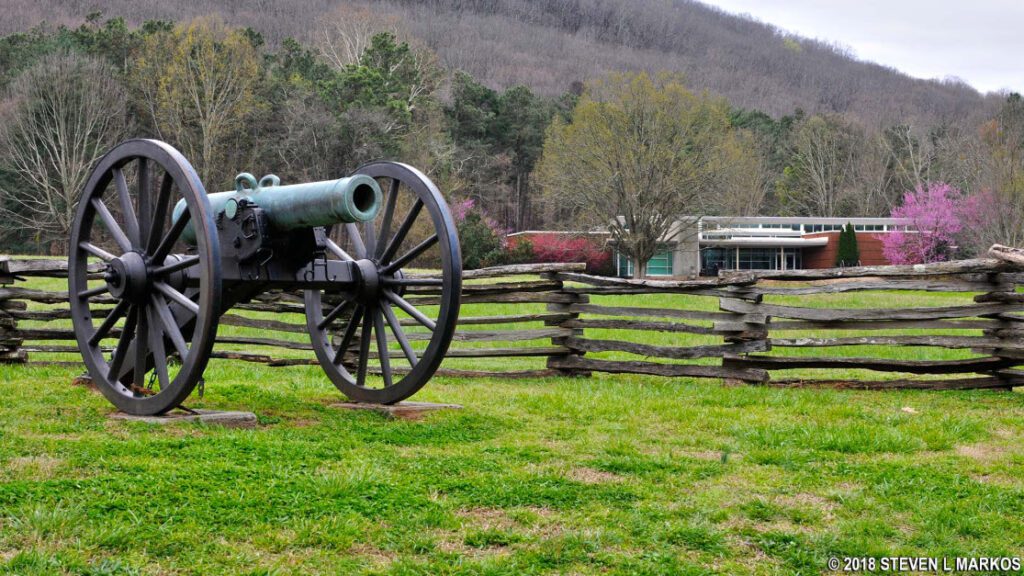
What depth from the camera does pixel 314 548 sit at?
4.07m

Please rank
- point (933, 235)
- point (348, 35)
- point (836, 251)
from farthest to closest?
point (348, 35) < point (836, 251) < point (933, 235)

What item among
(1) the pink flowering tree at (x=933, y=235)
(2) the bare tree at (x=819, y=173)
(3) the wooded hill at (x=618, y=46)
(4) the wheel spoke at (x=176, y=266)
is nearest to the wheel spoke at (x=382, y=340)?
(4) the wheel spoke at (x=176, y=266)

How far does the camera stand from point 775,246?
6138 centimetres

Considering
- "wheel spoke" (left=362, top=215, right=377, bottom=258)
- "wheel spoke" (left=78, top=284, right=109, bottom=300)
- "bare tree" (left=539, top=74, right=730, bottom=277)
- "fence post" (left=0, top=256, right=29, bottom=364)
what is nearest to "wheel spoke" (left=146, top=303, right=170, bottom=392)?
"wheel spoke" (left=78, top=284, right=109, bottom=300)

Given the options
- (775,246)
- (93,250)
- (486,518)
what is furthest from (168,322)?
(775,246)

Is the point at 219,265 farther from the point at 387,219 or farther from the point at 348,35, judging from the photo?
the point at 348,35

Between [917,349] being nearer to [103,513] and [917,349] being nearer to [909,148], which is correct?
[103,513]

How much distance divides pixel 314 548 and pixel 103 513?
40.2 inches

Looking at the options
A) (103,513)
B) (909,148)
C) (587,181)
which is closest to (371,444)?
(103,513)

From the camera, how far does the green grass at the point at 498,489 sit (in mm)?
4016

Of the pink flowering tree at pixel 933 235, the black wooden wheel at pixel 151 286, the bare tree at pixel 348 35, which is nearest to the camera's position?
the black wooden wheel at pixel 151 286

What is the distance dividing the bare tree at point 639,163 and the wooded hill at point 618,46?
117 feet

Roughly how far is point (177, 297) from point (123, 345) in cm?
73

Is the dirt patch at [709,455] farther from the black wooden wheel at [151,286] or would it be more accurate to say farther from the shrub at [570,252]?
the shrub at [570,252]
